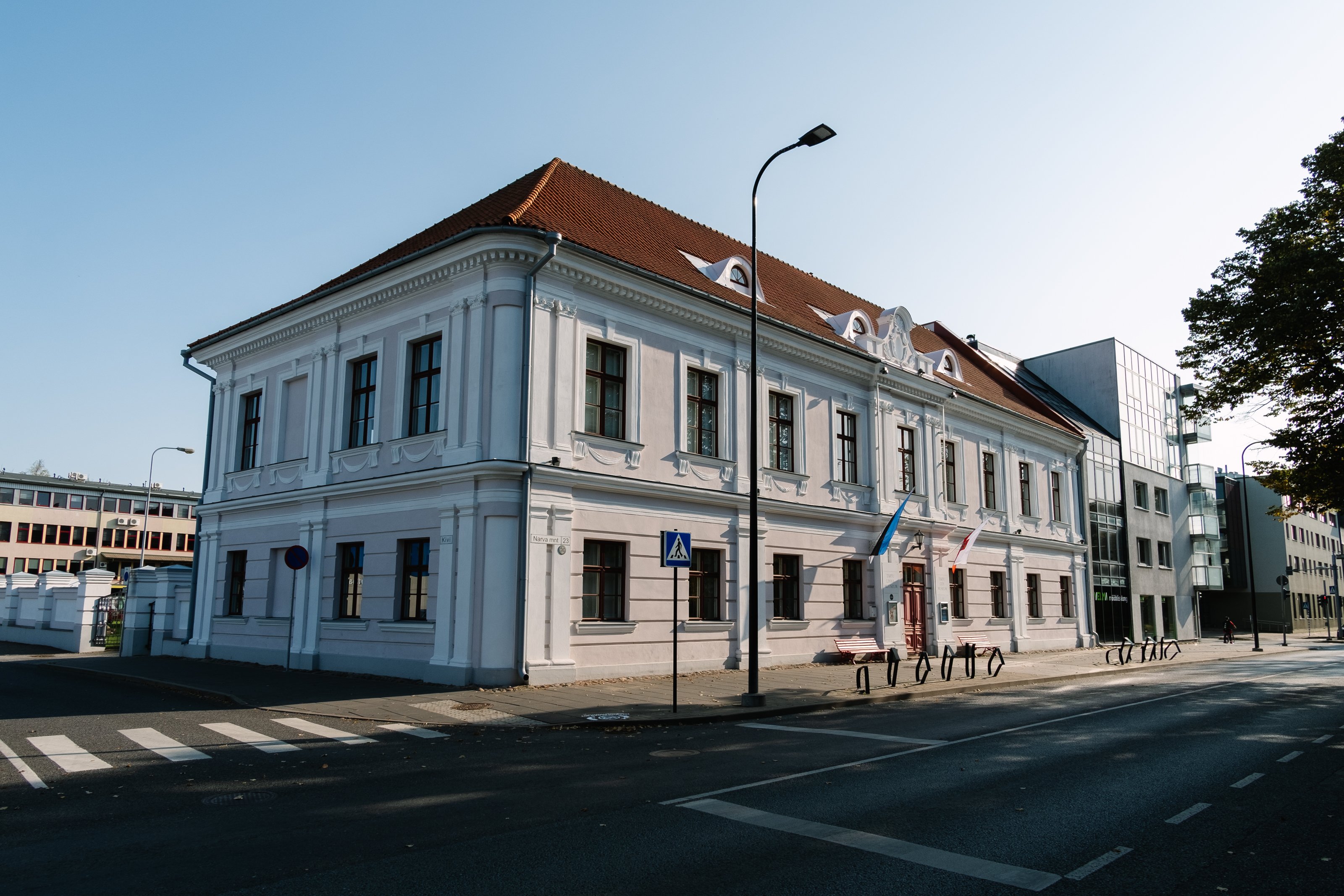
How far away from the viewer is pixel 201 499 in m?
24.5

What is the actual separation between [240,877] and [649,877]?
8.36 ft

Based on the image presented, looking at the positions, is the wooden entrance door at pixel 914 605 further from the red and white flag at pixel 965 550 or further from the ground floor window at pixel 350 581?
the ground floor window at pixel 350 581

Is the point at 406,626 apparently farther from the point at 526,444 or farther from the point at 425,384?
the point at 425,384

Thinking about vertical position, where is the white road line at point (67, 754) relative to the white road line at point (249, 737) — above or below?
above

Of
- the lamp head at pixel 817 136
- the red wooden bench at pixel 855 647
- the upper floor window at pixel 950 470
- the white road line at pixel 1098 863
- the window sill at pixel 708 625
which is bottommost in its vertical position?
the white road line at pixel 1098 863

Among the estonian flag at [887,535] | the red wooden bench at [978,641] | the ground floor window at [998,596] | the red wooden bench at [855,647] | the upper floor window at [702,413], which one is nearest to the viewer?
the upper floor window at [702,413]

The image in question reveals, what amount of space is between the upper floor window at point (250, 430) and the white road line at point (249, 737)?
1246 cm

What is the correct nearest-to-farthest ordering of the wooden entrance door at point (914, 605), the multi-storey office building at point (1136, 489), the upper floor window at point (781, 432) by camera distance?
the upper floor window at point (781, 432)
the wooden entrance door at point (914, 605)
the multi-storey office building at point (1136, 489)

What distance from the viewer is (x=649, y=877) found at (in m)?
5.39

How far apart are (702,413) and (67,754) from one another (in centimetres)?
1417

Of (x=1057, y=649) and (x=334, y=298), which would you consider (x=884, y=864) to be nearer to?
(x=334, y=298)

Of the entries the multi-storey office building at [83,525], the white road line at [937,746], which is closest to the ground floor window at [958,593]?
the white road line at [937,746]

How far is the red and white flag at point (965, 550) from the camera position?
2698 centimetres

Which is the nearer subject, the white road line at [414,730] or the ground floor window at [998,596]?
the white road line at [414,730]
